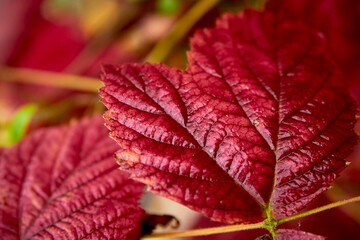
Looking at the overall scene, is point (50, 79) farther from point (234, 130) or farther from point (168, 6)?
point (234, 130)

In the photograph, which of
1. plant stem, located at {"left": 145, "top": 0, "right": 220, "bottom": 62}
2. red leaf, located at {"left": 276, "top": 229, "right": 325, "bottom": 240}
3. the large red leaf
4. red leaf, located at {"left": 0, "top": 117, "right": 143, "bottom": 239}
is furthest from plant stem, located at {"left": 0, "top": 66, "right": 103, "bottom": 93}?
red leaf, located at {"left": 276, "top": 229, "right": 325, "bottom": 240}

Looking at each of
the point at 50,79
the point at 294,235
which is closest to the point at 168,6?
the point at 50,79

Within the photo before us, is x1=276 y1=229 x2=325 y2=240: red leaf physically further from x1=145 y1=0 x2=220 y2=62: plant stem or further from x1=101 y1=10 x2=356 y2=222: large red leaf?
x1=145 y1=0 x2=220 y2=62: plant stem

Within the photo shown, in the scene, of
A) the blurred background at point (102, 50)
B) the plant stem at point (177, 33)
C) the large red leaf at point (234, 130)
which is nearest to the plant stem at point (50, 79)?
the blurred background at point (102, 50)

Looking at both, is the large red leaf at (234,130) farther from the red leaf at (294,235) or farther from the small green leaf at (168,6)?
the small green leaf at (168,6)

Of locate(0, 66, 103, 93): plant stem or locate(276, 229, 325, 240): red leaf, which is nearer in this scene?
locate(276, 229, 325, 240): red leaf

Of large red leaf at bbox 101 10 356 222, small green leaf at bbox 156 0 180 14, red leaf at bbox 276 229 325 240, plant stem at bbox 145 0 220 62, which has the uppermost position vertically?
small green leaf at bbox 156 0 180 14
